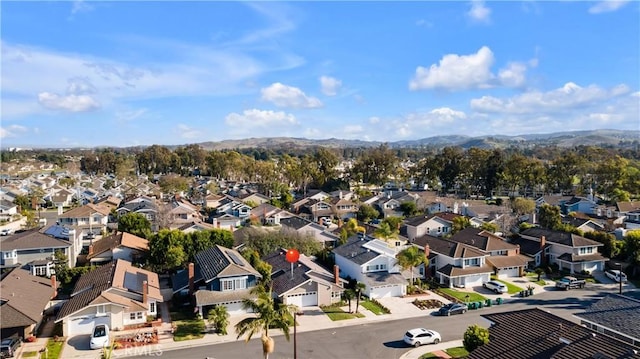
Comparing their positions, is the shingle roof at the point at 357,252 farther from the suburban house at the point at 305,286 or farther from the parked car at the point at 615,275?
the parked car at the point at 615,275

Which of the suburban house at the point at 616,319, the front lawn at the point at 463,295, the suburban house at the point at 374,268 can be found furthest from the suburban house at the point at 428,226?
the suburban house at the point at 616,319

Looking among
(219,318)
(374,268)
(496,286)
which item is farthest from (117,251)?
(496,286)

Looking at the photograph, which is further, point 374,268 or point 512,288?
point 512,288

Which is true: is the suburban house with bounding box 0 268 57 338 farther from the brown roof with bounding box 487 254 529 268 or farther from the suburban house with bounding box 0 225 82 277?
the brown roof with bounding box 487 254 529 268


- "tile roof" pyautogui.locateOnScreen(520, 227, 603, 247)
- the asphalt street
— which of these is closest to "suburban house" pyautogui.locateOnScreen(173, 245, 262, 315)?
the asphalt street

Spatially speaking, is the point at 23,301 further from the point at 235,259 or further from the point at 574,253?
the point at 574,253
